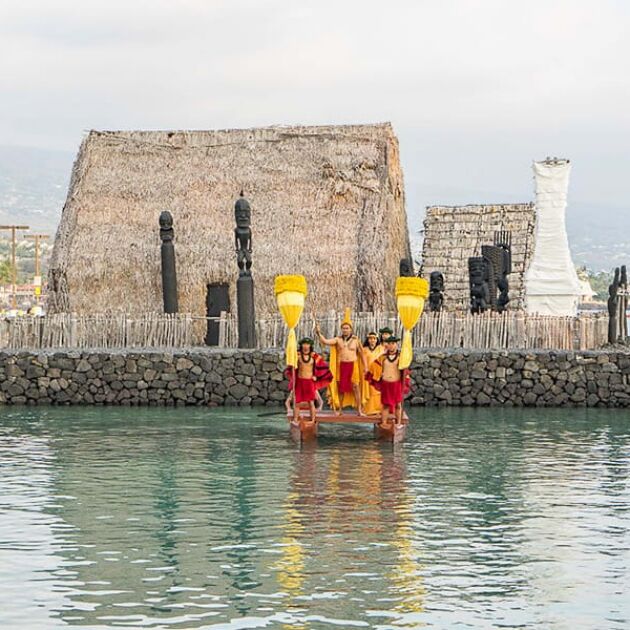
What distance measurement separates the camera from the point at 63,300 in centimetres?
3216

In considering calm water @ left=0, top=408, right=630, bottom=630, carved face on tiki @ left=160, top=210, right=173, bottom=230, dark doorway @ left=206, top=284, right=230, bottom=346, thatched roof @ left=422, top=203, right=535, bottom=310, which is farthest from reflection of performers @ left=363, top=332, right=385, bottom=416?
thatched roof @ left=422, top=203, right=535, bottom=310

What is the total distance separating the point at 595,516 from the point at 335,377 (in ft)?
21.2

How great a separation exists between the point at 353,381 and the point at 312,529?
6.80 meters

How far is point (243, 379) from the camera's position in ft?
87.6

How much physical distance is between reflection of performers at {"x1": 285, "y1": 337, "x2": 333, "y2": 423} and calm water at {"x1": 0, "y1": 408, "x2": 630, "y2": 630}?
0.57 m

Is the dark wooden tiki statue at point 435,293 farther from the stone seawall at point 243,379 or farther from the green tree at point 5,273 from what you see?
the green tree at point 5,273

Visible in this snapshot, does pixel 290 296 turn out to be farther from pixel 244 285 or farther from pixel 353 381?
pixel 244 285

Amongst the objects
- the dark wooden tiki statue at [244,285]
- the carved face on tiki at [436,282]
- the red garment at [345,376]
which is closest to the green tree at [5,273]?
the carved face on tiki at [436,282]

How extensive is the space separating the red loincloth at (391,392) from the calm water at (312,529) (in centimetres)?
59

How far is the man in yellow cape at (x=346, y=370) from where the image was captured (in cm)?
2088

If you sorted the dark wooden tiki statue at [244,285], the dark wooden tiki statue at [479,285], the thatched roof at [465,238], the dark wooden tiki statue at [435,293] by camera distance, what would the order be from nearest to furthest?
1. the dark wooden tiki statue at [244,285]
2. the dark wooden tiki statue at [479,285]
3. the dark wooden tiki statue at [435,293]
4. the thatched roof at [465,238]

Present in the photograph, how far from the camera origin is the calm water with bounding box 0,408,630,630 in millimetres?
11258

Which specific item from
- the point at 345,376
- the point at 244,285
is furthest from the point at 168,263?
the point at 345,376

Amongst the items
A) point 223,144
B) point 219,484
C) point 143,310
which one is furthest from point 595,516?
point 223,144
